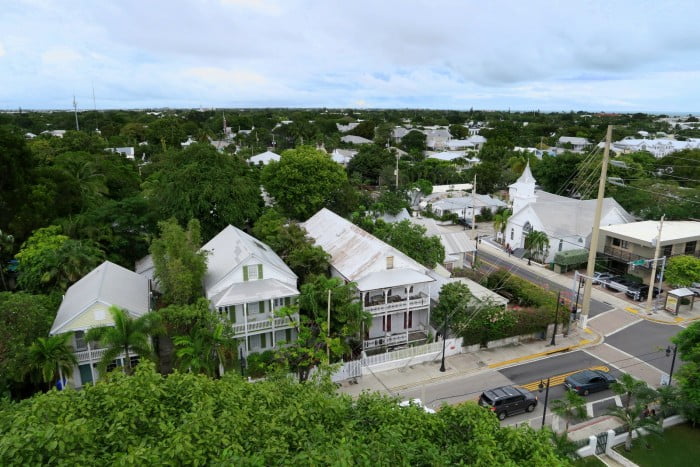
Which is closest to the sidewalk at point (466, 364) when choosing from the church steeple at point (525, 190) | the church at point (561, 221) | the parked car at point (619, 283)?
the parked car at point (619, 283)

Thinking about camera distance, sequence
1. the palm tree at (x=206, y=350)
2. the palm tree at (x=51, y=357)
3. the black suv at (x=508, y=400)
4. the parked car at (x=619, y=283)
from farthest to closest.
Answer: the parked car at (x=619, y=283) → the black suv at (x=508, y=400) → the palm tree at (x=206, y=350) → the palm tree at (x=51, y=357)

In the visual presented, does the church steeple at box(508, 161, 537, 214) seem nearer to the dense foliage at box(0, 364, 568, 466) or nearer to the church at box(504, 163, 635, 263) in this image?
the church at box(504, 163, 635, 263)

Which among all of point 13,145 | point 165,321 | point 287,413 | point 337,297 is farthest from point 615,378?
point 13,145

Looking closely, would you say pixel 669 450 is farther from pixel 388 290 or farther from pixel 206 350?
pixel 206 350

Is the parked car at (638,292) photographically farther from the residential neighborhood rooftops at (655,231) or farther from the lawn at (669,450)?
the lawn at (669,450)

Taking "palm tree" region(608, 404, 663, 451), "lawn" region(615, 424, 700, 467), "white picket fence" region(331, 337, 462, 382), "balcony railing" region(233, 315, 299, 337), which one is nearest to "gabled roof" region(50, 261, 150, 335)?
"balcony railing" region(233, 315, 299, 337)
